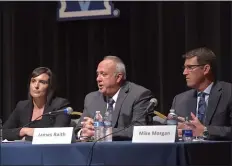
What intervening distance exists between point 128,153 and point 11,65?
10.8ft

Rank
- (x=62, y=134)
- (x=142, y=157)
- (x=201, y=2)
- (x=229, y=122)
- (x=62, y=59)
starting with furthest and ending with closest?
(x=62, y=59) → (x=201, y=2) → (x=229, y=122) → (x=62, y=134) → (x=142, y=157)

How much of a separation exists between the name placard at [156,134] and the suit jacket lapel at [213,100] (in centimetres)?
100

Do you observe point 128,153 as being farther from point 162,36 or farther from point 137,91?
point 162,36

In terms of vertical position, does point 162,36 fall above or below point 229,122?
above

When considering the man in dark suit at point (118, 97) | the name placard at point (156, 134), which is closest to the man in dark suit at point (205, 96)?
the man in dark suit at point (118, 97)

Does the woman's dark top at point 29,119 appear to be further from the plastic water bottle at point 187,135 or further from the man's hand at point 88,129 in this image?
the plastic water bottle at point 187,135

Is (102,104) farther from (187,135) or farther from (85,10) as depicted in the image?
(85,10)

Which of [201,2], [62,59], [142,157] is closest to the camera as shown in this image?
[142,157]

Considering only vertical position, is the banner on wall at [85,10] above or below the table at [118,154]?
above

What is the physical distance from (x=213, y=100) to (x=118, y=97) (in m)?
0.71

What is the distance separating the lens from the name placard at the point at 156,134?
2963 mm

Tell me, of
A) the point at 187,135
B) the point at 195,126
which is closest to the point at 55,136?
the point at 187,135

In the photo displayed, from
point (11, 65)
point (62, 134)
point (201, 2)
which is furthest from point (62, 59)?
point (62, 134)

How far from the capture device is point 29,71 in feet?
19.5
